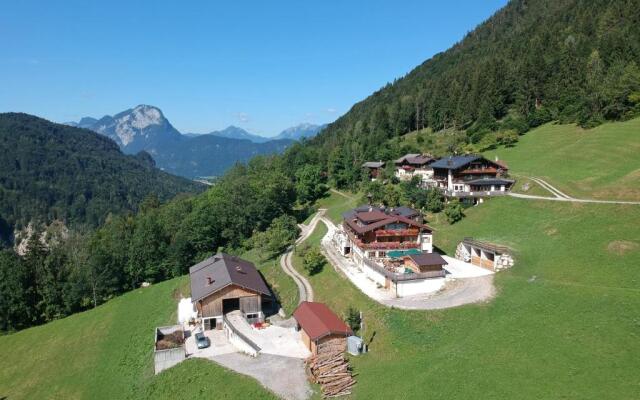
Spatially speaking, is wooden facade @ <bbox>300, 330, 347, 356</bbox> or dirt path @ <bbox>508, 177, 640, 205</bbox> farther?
dirt path @ <bbox>508, 177, 640, 205</bbox>

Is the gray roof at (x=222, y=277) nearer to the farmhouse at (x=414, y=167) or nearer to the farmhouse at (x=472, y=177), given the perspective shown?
the farmhouse at (x=472, y=177)

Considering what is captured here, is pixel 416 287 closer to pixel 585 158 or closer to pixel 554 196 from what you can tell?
pixel 554 196

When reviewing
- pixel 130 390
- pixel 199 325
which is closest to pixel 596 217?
pixel 199 325

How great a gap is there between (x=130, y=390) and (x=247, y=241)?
43754 millimetres

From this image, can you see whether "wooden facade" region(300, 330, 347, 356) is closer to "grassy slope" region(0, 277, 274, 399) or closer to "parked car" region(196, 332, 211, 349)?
"grassy slope" region(0, 277, 274, 399)

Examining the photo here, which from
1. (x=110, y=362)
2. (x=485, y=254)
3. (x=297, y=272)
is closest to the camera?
(x=110, y=362)

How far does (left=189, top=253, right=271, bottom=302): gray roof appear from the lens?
163ft

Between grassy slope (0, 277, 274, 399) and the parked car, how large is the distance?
289 cm

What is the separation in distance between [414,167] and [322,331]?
6315 centimetres

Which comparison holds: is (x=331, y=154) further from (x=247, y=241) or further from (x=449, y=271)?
(x=449, y=271)

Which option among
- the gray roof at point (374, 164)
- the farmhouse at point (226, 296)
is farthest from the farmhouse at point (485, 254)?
the gray roof at point (374, 164)

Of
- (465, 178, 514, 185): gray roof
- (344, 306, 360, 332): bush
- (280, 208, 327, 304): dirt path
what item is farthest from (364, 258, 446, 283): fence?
(465, 178, 514, 185): gray roof

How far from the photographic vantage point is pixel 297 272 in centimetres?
6131

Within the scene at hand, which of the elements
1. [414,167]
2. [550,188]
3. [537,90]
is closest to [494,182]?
[550,188]
